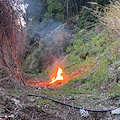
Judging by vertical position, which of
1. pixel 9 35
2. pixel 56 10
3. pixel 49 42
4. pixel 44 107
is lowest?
pixel 44 107

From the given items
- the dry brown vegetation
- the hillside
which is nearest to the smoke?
the hillside

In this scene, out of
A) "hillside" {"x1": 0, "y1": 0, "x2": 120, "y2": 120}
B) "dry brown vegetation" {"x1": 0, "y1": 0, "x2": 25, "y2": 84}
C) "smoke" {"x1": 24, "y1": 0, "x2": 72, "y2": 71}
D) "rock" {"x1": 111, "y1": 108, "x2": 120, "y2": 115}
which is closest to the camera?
"hillside" {"x1": 0, "y1": 0, "x2": 120, "y2": 120}

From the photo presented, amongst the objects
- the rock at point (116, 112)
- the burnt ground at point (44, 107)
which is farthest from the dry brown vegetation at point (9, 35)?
the rock at point (116, 112)

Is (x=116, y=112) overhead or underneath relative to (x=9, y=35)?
underneath

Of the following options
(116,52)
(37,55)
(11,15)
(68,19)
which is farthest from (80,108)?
(68,19)

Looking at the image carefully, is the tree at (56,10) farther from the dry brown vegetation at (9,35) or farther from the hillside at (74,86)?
the dry brown vegetation at (9,35)

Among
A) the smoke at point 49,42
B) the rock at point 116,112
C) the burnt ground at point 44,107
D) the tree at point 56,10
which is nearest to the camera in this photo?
the burnt ground at point 44,107

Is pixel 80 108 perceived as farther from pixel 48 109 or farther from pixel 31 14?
pixel 31 14

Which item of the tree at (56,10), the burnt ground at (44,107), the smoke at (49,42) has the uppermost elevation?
the tree at (56,10)

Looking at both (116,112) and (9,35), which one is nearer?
(116,112)

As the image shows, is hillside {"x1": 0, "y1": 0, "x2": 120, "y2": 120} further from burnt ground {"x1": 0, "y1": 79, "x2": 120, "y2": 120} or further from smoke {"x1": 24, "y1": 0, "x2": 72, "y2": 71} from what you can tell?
smoke {"x1": 24, "y1": 0, "x2": 72, "y2": 71}

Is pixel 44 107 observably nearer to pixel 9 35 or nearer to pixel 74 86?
pixel 74 86

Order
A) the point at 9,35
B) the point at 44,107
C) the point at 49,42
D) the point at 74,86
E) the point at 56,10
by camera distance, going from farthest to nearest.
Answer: the point at 56,10 → the point at 49,42 → the point at 74,86 → the point at 9,35 → the point at 44,107

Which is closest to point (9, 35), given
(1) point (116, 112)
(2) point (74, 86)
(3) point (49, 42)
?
(2) point (74, 86)
